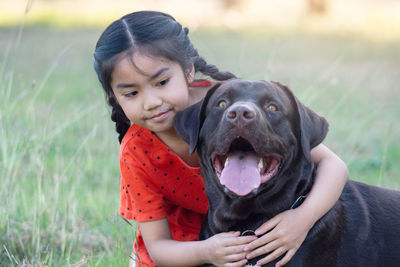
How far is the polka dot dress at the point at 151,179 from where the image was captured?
3496 millimetres

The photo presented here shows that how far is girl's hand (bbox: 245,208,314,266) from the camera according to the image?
2.95 meters

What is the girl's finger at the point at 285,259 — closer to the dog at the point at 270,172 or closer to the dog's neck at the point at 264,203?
the dog at the point at 270,172

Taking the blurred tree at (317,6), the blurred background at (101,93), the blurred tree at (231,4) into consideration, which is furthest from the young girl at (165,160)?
the blurred tree at (231,4)

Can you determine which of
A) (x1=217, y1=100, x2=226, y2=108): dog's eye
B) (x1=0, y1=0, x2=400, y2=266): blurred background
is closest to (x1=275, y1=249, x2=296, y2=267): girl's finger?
(x1=217, y1=100, x2=226, y2=108): dog's eye

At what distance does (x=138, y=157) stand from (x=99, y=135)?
11.1 ft

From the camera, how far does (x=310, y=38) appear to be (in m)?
13.1

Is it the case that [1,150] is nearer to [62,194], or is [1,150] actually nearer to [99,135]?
[62,194]

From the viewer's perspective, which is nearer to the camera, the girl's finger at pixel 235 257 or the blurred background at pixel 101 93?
the girl's finger at pixel 235 257

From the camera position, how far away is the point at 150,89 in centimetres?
331

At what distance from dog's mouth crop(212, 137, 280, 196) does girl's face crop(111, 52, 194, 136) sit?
0.50 meters

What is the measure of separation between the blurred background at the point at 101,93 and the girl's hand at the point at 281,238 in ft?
3.67

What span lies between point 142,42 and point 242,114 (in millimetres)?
A: 923

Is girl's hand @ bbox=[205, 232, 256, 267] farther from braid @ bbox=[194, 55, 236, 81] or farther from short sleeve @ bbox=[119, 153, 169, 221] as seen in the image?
braid @ bbox=[194, 55, 236, 81]

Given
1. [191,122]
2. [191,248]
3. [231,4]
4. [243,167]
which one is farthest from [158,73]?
[231,4]
